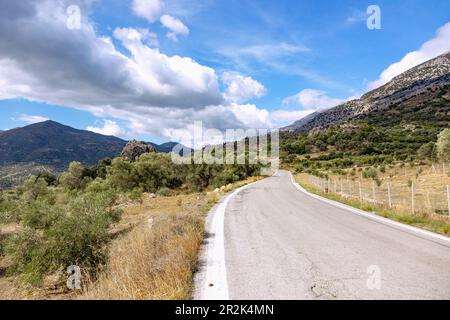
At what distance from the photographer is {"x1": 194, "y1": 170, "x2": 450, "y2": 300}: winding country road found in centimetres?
520

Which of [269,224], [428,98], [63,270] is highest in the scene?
[428,98]

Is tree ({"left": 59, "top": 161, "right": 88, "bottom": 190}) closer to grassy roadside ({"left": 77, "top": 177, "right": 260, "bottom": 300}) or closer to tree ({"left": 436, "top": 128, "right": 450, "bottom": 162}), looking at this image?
tree ({"left": 436, "top": 128, "right": 450, "bottom": 162})

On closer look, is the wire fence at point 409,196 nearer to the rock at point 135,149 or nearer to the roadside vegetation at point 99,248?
the roadside vegetation at point 99,248

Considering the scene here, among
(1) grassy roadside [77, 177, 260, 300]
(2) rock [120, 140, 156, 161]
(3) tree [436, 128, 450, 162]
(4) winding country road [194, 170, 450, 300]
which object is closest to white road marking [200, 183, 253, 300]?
(4) winding country road [194, 170, 450, 300]

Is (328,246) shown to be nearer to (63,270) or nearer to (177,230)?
(177,230)

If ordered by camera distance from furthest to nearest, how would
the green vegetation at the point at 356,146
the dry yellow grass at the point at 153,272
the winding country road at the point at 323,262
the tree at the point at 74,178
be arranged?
1. the green vegetation at the point at 356,146
2. the tree at the point at 74,178
3. the dry yellow grass at the point at 153,272
4. the winding country road at the point at 323,262

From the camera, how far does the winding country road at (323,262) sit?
5195 millimetres

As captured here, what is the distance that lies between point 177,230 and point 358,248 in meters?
4.91

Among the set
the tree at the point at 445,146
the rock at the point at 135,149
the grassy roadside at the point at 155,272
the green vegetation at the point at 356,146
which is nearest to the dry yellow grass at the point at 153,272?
the grassy roadside at the point at 155,272

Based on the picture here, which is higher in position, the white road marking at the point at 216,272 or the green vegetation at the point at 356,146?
the green vegetation at the point at 356,146

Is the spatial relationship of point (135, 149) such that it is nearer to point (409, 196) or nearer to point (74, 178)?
point (74, 178)

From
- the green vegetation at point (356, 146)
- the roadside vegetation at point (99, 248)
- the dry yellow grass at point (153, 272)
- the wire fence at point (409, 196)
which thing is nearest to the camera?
the dry yellow grass at point (153, 272)
